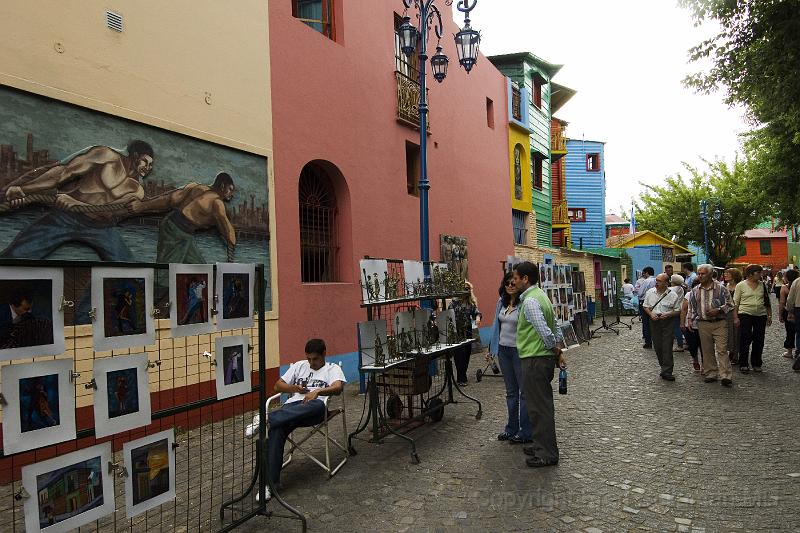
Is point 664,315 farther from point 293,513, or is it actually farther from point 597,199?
point 597,199

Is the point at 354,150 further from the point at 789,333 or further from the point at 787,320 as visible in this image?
the point at 789,333

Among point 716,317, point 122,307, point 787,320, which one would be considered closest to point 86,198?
point 122,307

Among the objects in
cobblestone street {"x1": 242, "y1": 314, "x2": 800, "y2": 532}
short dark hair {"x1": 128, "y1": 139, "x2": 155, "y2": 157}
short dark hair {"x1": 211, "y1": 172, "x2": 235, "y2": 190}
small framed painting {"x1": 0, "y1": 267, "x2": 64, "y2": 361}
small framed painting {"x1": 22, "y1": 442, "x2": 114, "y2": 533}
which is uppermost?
short dark hair {"x1": 128, "y1": 139, "x2": 155, "y2": 157}

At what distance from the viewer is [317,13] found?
11398 millimetres

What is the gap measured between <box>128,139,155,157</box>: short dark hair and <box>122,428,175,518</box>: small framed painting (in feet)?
14.0

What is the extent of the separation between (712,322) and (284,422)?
7.35 meters

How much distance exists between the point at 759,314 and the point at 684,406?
11.6ft

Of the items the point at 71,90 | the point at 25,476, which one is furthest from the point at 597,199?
the point at 25,476

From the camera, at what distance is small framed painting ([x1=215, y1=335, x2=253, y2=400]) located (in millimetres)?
4145

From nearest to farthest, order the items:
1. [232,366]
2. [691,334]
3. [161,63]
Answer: [232,366], [161,63], [691,334]

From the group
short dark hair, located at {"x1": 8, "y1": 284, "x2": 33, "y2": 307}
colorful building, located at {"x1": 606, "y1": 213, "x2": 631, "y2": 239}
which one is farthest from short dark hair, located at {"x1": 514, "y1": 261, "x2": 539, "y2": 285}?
colorful building, located at {"x1": 606, "y1": 213, "x2": 631, "y2": 239}

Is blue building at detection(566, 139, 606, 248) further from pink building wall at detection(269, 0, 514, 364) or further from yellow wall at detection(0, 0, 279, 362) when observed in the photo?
yellow wall at detection(0, 0, 279, 362)

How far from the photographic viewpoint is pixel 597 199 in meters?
38.7

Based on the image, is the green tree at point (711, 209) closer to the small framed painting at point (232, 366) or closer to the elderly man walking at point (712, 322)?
the elderly man walking at point (712, 322)
